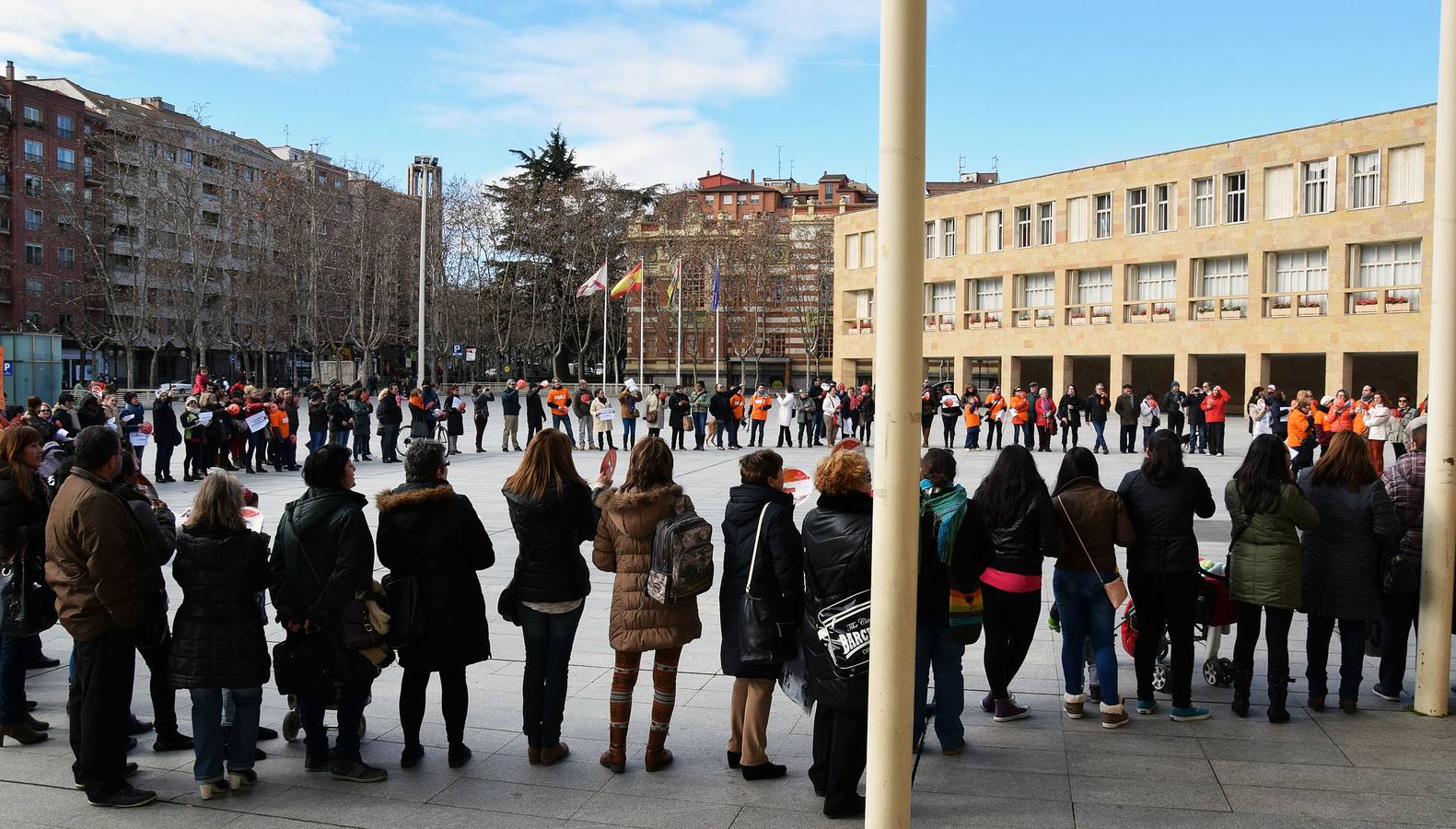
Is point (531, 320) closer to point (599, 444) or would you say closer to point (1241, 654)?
point (599, 444)

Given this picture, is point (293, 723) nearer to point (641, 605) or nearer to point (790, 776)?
point (641, 605)

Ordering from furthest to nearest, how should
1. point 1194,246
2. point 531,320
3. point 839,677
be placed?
point 531,320 < point 1194,246 < point 839,677

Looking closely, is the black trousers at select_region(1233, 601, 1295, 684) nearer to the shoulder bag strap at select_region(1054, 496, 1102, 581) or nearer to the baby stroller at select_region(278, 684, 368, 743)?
the shoulder bag strap at select_region(1054, 496, 1102, 581)

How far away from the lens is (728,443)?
91.5 feet

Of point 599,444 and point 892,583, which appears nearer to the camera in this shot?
point 892,583

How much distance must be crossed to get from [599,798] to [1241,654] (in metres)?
3.58

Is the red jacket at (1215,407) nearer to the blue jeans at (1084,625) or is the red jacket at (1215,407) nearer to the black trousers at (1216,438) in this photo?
the black trousers at (1216,438)

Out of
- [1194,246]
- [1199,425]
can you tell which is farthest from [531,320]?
[1199,425]

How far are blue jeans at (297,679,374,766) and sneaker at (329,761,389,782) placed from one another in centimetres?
2

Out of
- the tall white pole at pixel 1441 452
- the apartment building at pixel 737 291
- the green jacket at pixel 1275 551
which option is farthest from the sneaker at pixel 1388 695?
the apartment building at pixel 737 291

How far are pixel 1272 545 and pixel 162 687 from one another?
576 centimetres

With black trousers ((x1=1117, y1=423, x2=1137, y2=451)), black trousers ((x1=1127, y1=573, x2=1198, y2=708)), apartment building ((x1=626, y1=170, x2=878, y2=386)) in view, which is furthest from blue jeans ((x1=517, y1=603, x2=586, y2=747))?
apartment building ((x1=626, y1=170, x2=878, y2=386))

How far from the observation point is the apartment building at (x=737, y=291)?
74.4 meters

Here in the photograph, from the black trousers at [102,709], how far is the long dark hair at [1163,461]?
512 cm
